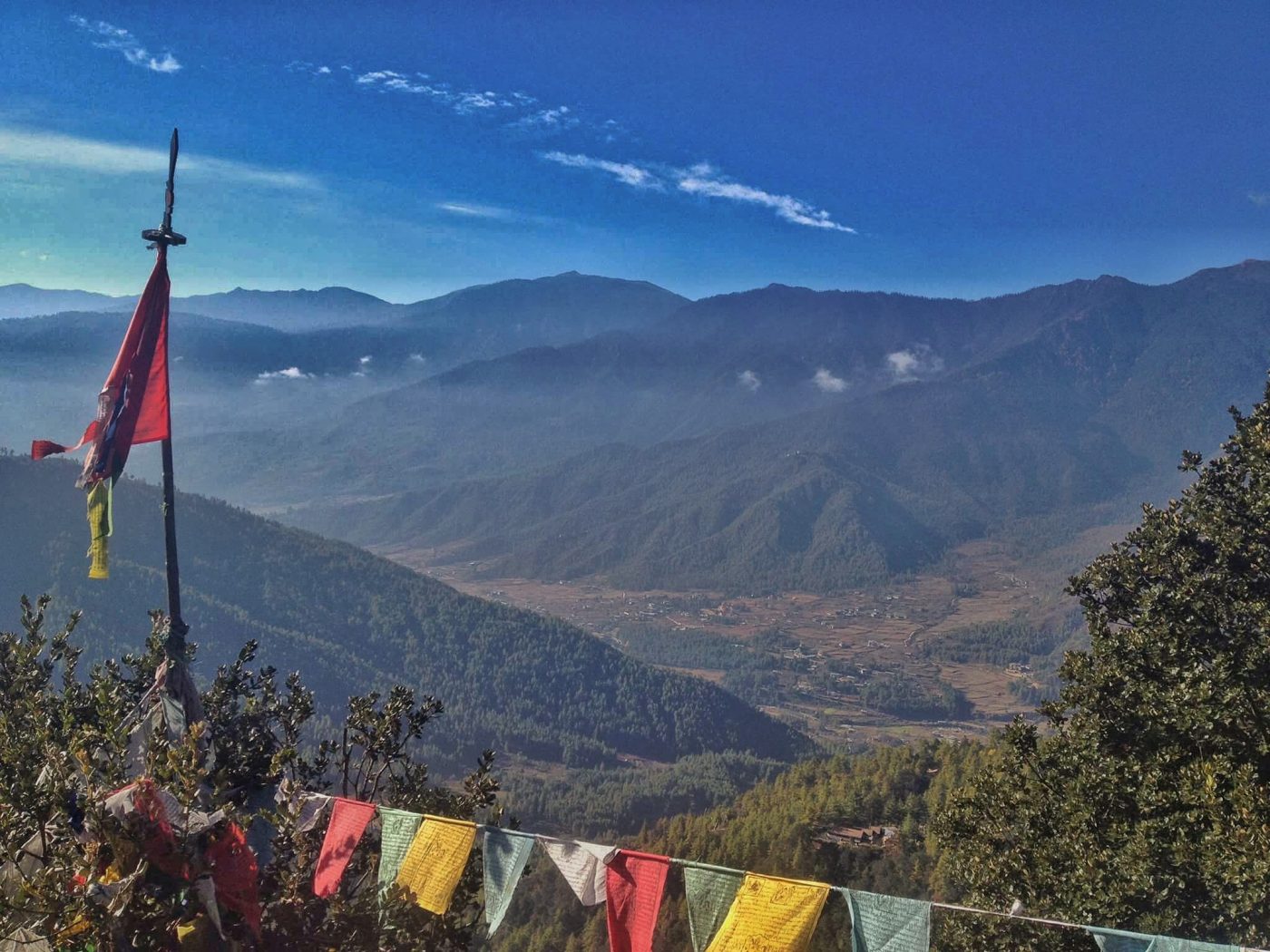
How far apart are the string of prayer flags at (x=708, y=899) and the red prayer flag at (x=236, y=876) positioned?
13.7 feet

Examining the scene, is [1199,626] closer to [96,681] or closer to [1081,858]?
[1081,858]

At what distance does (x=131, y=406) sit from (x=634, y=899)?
30.0 feet

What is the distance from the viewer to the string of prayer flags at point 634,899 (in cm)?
1003

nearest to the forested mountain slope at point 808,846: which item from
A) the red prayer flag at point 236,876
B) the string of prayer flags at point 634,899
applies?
the string of prayer flags at point 634,899

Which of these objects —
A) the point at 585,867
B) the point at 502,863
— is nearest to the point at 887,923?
the point at 585,867

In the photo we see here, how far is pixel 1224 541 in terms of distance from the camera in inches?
552

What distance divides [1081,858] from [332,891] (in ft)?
31.7

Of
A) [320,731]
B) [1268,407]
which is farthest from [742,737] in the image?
[1268,407]

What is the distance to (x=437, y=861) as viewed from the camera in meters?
10.8

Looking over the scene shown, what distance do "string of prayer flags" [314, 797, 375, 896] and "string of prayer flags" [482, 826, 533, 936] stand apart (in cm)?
156

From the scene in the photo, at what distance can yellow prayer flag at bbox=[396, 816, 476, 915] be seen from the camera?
10.7m

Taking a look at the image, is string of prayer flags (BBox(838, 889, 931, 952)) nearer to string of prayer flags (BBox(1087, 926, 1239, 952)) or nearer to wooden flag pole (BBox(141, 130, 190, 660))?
string of prayer flags (BBox(1087, 926, 1239, 952))

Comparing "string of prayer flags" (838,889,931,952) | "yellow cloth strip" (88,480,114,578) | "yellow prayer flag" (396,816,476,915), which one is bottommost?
"yellow prayer flag" (396,816,476,915)

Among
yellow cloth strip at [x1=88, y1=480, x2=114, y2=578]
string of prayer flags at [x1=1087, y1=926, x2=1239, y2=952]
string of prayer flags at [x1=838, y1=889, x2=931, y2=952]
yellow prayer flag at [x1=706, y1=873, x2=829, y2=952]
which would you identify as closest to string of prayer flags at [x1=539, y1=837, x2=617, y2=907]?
yellow prayer flag at [x1=706, y1=873, x2=829, y2=952]
